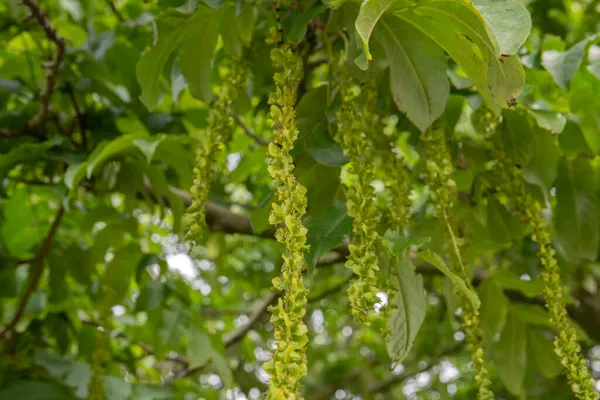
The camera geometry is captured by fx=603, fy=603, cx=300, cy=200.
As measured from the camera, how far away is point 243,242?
2779 millimetres

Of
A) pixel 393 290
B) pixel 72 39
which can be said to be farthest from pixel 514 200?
pixel 72 39

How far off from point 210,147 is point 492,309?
26.4 inches

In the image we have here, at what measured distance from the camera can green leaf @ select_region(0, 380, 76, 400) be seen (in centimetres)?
127

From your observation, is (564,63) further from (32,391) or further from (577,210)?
(32,391)

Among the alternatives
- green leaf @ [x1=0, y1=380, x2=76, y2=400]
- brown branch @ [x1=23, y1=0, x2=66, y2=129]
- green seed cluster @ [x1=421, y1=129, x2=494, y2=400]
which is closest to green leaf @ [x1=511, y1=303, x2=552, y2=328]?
green seed cluster @ [x1=421, y1=129, x2=494, y2=400]

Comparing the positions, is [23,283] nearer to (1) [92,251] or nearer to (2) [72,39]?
(1) [92,251]

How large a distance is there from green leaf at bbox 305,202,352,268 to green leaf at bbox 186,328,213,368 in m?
0.74

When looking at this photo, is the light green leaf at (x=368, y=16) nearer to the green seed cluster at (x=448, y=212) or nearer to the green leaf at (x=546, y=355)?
the green seed cluster at (x=448, y=212)

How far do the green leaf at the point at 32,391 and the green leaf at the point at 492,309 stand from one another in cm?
91

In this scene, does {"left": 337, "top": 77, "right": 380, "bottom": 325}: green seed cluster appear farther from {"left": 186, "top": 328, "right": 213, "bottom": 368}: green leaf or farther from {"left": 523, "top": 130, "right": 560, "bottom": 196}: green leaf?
{"left": 186, "top": 328, "right": 213, "bottom": 368}: green leaf

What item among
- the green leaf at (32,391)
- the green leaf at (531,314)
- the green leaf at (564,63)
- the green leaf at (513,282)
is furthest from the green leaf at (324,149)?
the green leaf at (32,391)

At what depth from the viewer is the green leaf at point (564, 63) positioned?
1003 mm

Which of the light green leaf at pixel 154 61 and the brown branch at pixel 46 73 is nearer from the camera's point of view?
the light green leaf at pixel 154 61

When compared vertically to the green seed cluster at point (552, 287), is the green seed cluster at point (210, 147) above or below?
above
